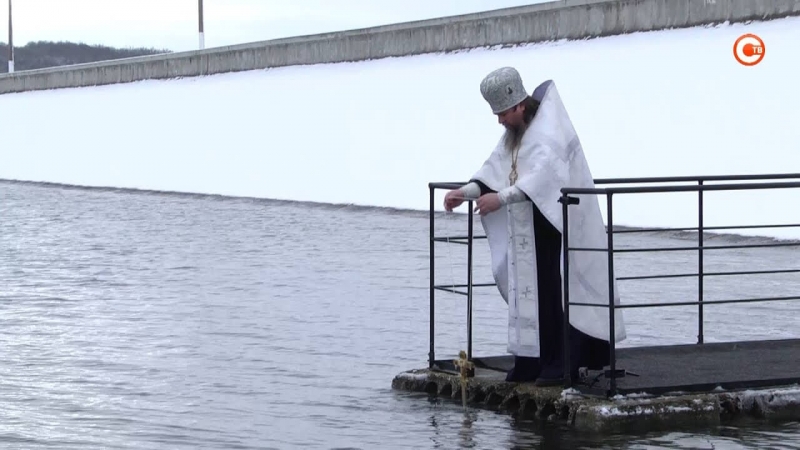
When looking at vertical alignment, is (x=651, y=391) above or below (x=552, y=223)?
below

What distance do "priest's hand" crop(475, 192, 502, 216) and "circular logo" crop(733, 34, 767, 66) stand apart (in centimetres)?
1089

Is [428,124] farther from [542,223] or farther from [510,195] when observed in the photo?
[510,195]

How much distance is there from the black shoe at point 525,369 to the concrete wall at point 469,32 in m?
10.5

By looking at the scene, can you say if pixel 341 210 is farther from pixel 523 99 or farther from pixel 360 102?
pixel 523 99

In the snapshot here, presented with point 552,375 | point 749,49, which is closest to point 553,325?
point 552,375

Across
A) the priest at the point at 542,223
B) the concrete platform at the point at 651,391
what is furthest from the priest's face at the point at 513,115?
the concrete platform at the point at 651,391

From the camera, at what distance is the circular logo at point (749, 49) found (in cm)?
1691

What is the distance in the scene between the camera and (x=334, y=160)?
25094mm

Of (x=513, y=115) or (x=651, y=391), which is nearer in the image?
(x=651, y=391)

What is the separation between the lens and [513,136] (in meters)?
6.96

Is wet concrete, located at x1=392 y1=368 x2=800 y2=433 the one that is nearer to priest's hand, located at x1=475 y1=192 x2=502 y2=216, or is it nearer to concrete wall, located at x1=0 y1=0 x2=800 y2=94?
priest's hand, located at x1=475 y1=192 x2=502 y2=216

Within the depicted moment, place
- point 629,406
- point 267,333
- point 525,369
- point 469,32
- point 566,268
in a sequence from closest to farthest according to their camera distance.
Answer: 1. point 629,406
2. point 566,268
3. point 525,369
4. point 267,333
5. point 469,32

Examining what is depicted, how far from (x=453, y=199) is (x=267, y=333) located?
134 inches

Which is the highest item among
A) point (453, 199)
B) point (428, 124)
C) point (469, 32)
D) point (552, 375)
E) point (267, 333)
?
point (469, 32)
